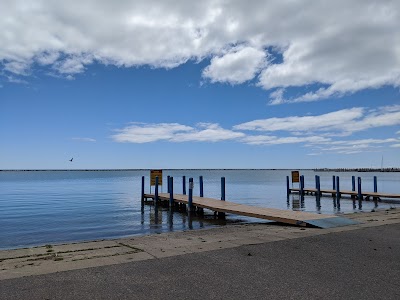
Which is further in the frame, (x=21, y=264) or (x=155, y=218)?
(x=155, y=218)

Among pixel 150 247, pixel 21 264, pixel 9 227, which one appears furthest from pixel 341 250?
Result: pixel 9 227

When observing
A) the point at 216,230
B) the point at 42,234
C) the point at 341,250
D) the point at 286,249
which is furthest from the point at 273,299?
the point at 42,234

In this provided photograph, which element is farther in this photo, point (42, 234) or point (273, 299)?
point (42, 234)

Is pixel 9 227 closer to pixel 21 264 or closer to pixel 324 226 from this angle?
pixel 21 264

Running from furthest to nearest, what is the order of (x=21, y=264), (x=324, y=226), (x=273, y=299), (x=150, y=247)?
(x=324, y=226) → (x=150, y=247) → (x=21, y=264) → (x=273, y=299)

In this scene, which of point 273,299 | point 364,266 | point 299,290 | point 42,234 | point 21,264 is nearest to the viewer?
point 273,299

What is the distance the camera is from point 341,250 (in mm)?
7543

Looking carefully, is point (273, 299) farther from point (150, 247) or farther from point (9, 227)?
point (9, 227)

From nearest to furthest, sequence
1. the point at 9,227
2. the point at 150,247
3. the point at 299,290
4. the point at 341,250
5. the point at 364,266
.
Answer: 1. the point at 299,290
2. the point at 364,266
3. the point at 341,250
4. the point at 150,247
5. the point at 9,227

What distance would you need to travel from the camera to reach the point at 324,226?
11.3 m

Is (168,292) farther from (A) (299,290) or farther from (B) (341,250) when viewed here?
(B) (341,250)

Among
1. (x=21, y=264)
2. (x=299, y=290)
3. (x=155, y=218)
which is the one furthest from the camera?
(x=155, y=218)

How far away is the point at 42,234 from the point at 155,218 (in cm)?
712

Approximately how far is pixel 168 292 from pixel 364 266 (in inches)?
145
